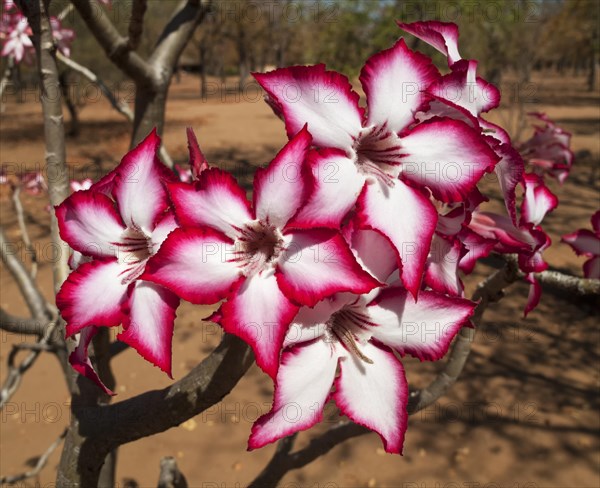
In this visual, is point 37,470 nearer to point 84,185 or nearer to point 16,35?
point 84,185

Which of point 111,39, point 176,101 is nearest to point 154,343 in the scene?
point 111,39

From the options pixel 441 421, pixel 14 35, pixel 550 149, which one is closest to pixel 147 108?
pixel 550 149

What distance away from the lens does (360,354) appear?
0.73 m

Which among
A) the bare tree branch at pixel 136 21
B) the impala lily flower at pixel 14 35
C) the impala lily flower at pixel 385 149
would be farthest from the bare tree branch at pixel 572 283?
the impala lily flower at pixel 14 35

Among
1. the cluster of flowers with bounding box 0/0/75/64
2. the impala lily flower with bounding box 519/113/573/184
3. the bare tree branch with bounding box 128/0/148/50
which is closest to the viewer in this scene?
the bare tree branch with bounding box 128/0/148/50

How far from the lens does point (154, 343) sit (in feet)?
2.15

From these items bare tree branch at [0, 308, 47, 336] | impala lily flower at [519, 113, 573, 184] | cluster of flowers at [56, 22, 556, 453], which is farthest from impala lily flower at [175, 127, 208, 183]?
impala lily flower at [519, 113, 573, 184]

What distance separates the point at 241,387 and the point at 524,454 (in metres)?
1.92

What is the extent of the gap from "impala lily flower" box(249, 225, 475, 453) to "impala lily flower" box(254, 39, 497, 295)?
0.13 metres

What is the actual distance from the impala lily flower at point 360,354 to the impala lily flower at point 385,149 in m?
0.13

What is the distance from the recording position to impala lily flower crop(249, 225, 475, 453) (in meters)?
0.67

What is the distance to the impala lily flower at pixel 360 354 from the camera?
2.21ft

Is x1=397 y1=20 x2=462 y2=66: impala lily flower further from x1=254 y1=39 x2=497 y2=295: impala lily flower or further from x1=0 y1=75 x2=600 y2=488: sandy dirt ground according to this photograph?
x1=0 y1=75 x2=600 y2=488: sandy dirt ground

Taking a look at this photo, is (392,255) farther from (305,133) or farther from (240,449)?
(240,449)
